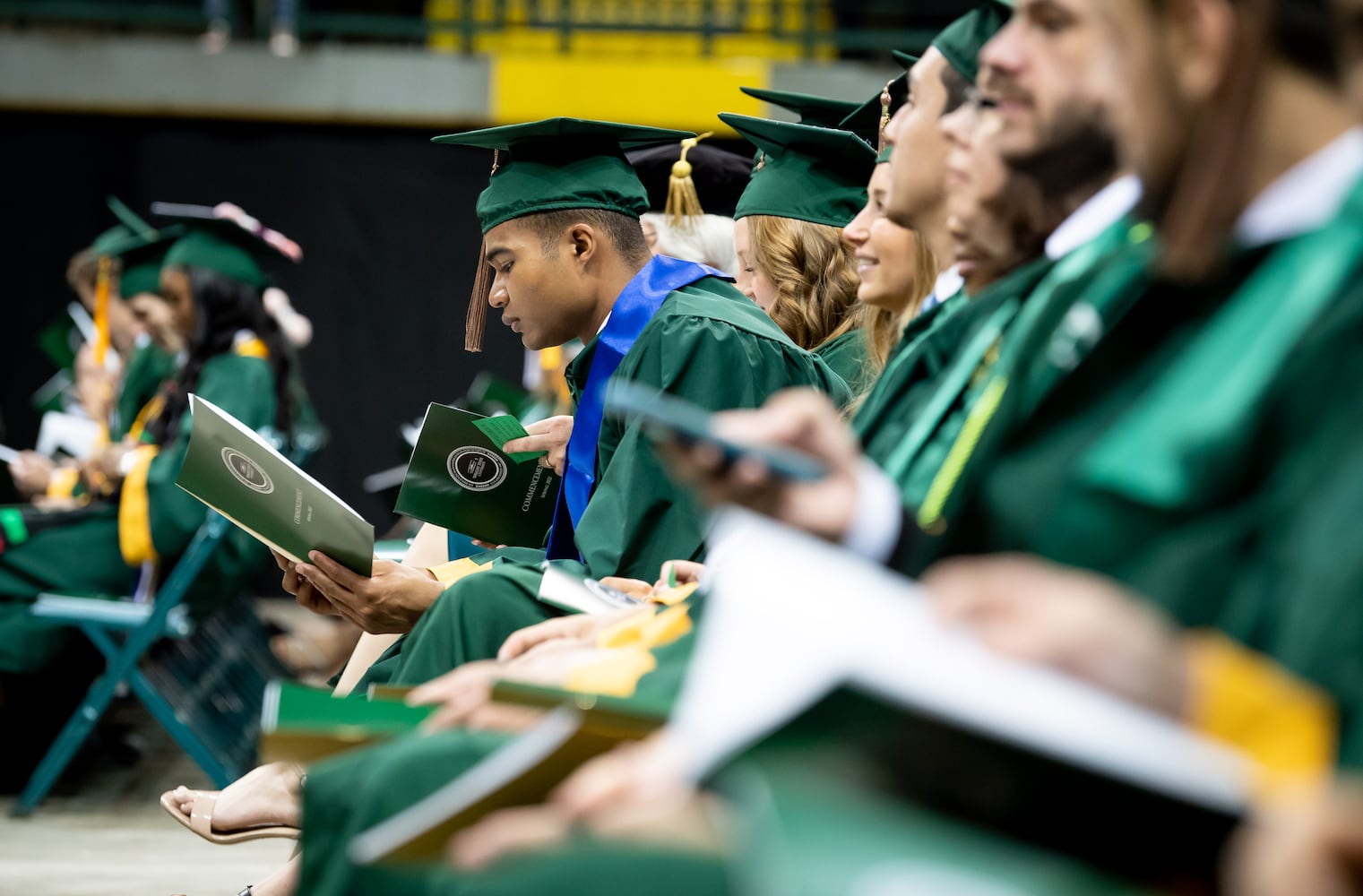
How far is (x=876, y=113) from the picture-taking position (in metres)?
3.12

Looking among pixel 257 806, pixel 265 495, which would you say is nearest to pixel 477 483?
pixel 265 495

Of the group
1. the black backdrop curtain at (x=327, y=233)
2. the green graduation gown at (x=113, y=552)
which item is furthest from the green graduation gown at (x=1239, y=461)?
the black backdrop curtain at (x=327, y=233)

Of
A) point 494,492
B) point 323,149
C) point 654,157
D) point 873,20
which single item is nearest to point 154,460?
point 654,157

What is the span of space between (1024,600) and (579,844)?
33cm

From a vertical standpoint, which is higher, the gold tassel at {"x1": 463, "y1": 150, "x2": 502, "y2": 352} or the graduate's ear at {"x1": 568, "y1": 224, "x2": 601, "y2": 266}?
the graduate's ear at {"x1": 568, "y1": 224, "x2": 601, "y2": 266}

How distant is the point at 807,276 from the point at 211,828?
66.6 inches

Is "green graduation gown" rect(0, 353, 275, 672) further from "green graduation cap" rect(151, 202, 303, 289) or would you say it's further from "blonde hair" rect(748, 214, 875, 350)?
"blonde hair" rect(748, 214, 875, 350)

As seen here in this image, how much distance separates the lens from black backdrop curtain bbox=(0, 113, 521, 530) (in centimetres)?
897

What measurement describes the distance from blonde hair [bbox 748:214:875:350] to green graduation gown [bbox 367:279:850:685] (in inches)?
13.5

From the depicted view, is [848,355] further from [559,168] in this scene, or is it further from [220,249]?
[220,249]

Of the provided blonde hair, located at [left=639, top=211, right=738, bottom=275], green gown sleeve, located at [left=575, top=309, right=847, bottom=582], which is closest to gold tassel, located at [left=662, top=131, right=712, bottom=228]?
blonde hair, located at [left=639, top=211, right=738, bottom=275]

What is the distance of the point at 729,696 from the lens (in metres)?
0.97

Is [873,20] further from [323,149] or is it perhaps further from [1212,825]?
[1212,825]

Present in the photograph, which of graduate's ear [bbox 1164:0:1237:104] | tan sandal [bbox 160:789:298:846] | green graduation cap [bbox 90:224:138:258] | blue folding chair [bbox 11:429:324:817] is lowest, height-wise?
blue folding chair [bbox 11:429:324:817]
